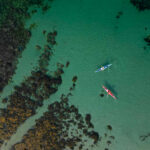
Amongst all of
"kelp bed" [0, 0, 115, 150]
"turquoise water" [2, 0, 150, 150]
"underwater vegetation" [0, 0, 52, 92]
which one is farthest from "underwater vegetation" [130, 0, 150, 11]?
"underwater vegetation" [0, 0, 52, 92]

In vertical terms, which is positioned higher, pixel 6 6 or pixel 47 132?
pixel 6 6

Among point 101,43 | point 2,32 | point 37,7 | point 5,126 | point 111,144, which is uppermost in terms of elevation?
point 37,7

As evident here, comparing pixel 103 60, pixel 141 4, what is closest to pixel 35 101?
pixel 103 60

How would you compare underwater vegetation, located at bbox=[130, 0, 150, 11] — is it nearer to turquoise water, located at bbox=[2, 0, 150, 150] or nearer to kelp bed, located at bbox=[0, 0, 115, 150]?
turquoise water, located at bbox=[2, 0, 150, 150]

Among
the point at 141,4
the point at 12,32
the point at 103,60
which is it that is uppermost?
the point at 141,4

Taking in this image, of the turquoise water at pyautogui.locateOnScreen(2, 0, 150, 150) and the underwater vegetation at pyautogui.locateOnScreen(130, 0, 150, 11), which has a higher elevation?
the underwater vegetation at pyautogui.locateOnScreen(130, 0, 150, 11)

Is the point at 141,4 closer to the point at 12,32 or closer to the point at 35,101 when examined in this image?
the point at 12,32

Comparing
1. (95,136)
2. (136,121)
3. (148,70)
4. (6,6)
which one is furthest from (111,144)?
(6,6)

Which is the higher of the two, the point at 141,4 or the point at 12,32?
the point at 141,4

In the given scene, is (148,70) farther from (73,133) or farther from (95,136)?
(73,133)
